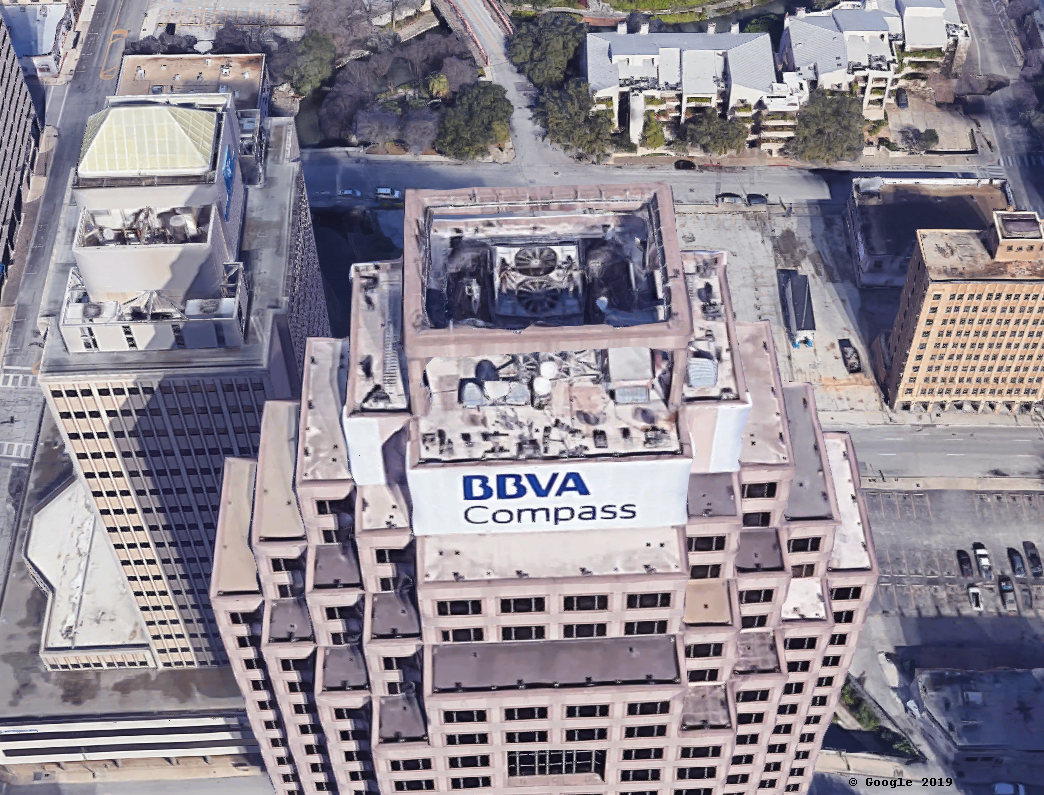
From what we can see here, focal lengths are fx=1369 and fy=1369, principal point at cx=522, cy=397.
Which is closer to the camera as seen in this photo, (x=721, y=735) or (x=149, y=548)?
(x=721, y=735)

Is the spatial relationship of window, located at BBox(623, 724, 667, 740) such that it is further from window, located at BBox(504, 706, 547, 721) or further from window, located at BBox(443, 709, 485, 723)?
window, located at BBox(443, 709, 485, 723)

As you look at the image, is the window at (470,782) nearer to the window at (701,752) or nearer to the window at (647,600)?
the window at (701,752)

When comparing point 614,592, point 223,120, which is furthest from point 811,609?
point 223,120

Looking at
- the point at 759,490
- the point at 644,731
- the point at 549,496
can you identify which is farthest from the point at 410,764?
the point at 759,490

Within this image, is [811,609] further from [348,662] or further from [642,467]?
[348,662]

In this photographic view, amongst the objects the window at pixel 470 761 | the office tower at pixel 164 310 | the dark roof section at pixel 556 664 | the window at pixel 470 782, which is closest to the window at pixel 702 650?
the dark roof section at pixel 556 664

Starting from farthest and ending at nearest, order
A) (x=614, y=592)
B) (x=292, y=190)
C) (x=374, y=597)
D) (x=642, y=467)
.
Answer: (x=292, y=190) < (x=374, y=597) < (x=614, y=592) < (x=642, y=467)
